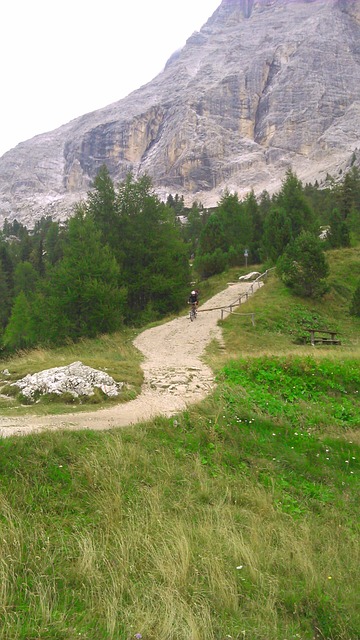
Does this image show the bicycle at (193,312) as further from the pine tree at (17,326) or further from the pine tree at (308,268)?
the pine tree at (17,326)

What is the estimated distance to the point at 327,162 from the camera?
138 meters

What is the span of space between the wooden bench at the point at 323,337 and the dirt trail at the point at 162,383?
15.6 ft

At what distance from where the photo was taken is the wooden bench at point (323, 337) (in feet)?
61.2

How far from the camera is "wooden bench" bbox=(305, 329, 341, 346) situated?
61.2 ft

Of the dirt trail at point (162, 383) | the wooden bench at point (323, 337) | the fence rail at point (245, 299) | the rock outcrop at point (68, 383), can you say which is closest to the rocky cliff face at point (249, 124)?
the fence rail at point (245, 299)

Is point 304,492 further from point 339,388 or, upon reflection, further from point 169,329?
point 169,329

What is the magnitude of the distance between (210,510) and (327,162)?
512 feet

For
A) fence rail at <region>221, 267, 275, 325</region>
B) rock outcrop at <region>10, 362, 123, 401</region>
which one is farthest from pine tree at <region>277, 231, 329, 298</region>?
rock outcrop at <region>10, 362, 123, 401</region>

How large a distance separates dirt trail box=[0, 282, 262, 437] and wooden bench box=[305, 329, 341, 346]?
476cm

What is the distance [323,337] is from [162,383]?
38.8ft

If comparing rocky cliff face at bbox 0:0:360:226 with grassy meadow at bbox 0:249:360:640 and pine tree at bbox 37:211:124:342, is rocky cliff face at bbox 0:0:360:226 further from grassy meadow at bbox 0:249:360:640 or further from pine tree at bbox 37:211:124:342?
grassy meadow at bbox 0:249:360:640

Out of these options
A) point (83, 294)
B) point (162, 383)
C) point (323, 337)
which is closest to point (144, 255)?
point (83, 294)

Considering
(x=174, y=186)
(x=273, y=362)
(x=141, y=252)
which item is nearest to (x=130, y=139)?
(x=174, y=186)

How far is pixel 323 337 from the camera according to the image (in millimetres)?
20297
